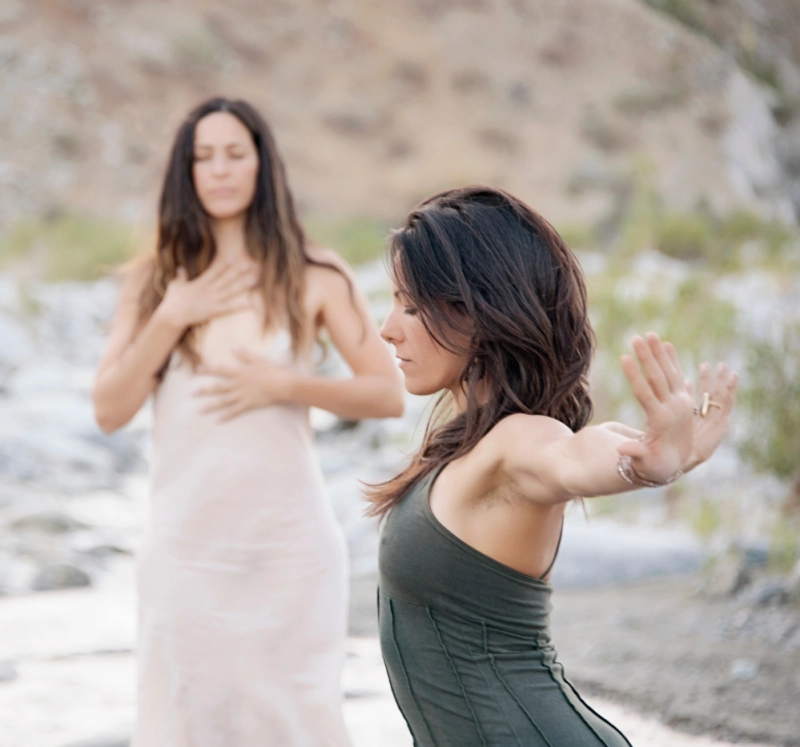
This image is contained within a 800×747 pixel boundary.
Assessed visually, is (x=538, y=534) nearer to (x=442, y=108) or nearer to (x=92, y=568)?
(x=92, y=568)

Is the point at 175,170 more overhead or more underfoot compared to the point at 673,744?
more overhead

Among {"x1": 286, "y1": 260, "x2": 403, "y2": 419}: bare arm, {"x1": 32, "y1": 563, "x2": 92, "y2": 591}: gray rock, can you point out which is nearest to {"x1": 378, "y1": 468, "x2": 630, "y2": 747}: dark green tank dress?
{"x1": 286, "y1": 260, "x2": 403, "y2": 419}: bare arm

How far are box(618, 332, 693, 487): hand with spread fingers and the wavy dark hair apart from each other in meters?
0.31

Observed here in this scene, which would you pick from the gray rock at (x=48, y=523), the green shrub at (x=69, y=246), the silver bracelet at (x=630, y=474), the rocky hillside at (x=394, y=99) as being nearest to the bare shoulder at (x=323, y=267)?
the silver bracelet at (x=630, y=474)

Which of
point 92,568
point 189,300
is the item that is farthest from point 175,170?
point 92,568

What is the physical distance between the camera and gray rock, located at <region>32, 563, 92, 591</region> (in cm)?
566

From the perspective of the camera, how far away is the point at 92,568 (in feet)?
19.7

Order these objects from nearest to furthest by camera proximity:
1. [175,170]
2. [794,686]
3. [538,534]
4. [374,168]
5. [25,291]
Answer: [538,534], [175,170], [794,686], [25,291], [374,168]

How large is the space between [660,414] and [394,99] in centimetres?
2633

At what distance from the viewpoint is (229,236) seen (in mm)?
2947

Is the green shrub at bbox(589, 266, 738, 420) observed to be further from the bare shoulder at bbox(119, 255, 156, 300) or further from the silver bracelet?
the silver bracelet

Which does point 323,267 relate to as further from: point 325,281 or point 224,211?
point 224,211

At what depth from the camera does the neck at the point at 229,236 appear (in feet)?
9.62

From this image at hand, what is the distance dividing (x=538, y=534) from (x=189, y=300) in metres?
1.42
